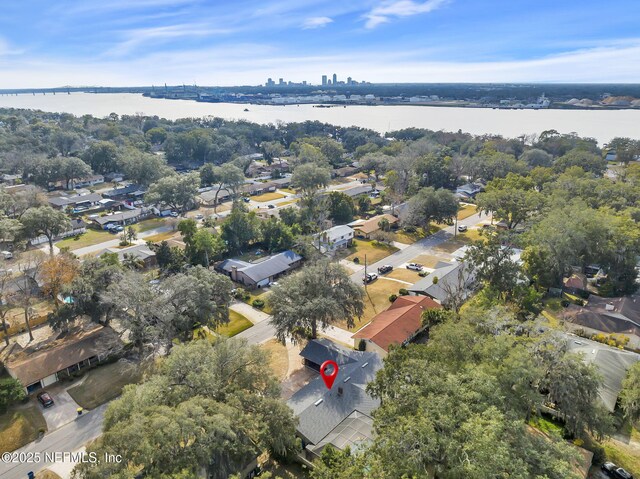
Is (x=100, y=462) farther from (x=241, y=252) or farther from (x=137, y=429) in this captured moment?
(x=241, y=252)

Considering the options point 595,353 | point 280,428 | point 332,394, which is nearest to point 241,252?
point 332,394

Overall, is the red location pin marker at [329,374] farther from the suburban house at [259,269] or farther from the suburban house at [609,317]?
the suburban house at [609,317]

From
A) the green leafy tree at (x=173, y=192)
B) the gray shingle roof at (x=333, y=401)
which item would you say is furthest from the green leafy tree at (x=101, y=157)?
the gray shingle roof at (x=333, y=401)

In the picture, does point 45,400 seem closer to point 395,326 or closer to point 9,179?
point 395,326

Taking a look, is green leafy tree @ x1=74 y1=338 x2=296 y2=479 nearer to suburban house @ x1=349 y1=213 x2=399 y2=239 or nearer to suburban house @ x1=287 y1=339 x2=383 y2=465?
suburban house @ x1=287 y1=339 x2=383 y2=465

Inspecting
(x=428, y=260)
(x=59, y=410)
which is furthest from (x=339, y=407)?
(x=428, y=260)
